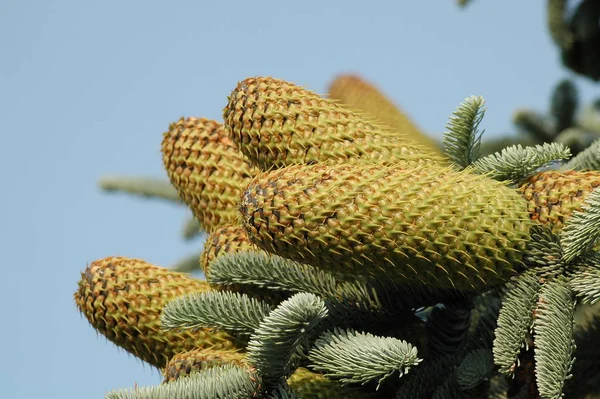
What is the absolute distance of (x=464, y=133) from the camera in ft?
5.48

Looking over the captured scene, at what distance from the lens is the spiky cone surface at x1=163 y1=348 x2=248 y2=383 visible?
1520 millimetres

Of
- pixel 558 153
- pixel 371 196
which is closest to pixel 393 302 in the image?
pixel 371 196

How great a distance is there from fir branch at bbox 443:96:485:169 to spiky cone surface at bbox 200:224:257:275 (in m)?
0.46

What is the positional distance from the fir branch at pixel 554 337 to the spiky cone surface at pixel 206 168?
0.73 metres

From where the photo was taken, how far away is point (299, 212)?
54.1 inches

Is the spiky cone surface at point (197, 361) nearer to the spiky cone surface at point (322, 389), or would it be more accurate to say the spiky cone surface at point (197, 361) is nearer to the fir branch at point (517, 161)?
the spiky cone surface at point (322, 389)

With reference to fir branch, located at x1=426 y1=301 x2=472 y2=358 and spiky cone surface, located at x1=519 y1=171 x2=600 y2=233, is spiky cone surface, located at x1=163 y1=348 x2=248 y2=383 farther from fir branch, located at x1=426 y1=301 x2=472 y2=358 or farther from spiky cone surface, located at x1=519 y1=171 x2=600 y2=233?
spiky cone surface, located at x1=519 y1=171 x2=600 y2=233

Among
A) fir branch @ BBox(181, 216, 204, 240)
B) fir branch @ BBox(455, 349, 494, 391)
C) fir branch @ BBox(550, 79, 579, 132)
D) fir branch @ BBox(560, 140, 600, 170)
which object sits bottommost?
fir branch @ BBox(455, 349, 494, 391)

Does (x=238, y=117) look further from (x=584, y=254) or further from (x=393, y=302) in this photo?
(x=584, y=254)

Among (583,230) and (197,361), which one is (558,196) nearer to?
(583,230)

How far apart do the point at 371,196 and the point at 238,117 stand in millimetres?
410

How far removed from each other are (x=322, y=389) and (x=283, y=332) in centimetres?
23

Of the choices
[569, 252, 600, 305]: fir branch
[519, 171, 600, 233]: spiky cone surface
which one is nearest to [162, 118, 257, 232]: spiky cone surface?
[519, 171, 600, 233]: spiky cone surface

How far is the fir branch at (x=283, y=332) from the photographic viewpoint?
1.29 m
